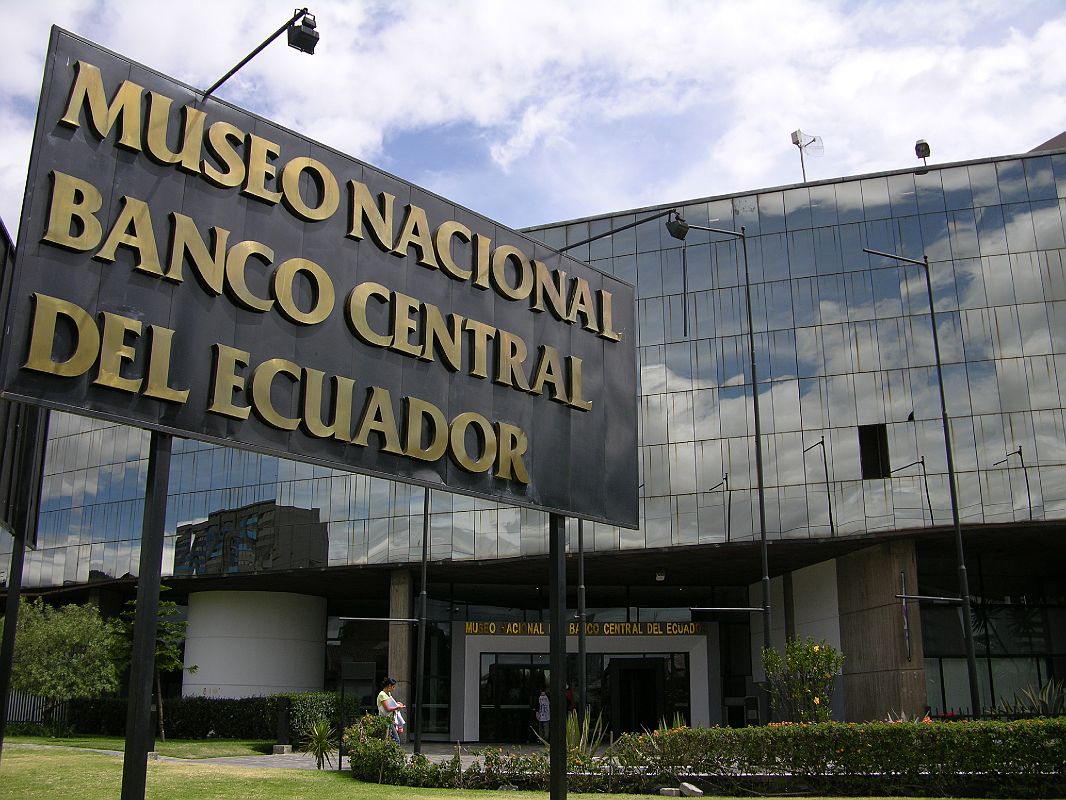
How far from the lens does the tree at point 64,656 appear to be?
3731 cm

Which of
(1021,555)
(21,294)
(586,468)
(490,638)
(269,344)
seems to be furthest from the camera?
(490,638)

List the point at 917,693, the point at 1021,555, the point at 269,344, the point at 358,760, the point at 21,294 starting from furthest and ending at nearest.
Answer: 1. the point at 1021,555
2. the point at 917,693
3. the point at 358,760
4. the point at 269,344
5. the point at 21,294

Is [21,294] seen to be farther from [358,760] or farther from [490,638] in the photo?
[490,638]

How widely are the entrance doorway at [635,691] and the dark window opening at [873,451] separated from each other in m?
12.5

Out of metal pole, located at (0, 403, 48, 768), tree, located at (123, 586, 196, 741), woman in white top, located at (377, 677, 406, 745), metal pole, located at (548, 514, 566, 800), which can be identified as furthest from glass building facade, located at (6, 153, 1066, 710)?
metal pole, located at (548, 514, 566, 800)

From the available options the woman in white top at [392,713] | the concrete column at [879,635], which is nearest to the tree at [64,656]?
the woman in white top at [392,713]

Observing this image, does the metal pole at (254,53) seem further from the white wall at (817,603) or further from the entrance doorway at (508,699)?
the entrance doorway at (508,699)

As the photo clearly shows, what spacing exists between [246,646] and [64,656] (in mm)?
7121

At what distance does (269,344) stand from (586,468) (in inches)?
153

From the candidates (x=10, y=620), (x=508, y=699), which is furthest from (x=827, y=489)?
(x=10, y=620)

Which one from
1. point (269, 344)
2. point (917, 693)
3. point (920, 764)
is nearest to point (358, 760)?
point (920, 764)

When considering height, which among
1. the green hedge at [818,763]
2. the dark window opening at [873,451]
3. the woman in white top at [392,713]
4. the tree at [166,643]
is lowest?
the green hedge at [818,763]

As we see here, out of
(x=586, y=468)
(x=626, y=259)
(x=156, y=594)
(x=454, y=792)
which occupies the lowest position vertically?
(x=454, y=792)

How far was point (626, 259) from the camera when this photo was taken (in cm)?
3675
